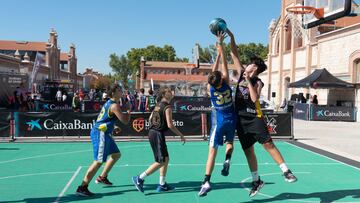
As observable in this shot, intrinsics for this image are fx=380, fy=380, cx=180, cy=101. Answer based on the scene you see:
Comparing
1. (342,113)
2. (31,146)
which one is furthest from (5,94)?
(342,113)

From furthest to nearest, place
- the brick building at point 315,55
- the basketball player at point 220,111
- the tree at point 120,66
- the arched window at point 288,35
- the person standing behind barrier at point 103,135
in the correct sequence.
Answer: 1. the tree at point 120,66
2. the arched window at point 288,35
3. the brick building at point 315,55
4. the person standing behind barrier at point 103,135
5. the basketball player at point 220,111

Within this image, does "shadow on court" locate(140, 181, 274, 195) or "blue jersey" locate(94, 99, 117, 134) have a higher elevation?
"blue jersey" locate(94, 99, 117, 134)

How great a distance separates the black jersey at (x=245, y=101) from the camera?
613cm

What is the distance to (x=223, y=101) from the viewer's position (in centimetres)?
618

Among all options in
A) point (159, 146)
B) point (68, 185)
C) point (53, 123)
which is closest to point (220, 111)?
point (159, 146)

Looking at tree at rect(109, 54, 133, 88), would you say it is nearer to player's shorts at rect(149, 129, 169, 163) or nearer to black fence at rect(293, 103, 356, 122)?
black fence at rect(293, 103, 356, 122)

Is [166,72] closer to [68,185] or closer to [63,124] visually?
[63,124]

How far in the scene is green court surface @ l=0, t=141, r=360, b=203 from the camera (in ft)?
21.9

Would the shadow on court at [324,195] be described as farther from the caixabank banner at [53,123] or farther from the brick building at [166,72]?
the brick building at [166,72]

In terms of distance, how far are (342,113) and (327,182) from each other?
19.4 metres

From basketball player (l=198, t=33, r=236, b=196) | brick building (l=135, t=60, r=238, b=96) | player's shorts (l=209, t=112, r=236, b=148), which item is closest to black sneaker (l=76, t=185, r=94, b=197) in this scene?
basketball player (l=198, t=33, r=236, b=196)

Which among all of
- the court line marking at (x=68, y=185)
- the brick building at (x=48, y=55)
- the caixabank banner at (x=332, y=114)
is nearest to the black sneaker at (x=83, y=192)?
the court line marking at (x=68, y=185)

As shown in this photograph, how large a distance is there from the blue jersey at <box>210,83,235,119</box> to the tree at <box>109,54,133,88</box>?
397 feet

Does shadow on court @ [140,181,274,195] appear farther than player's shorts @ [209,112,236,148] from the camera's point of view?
Yes
